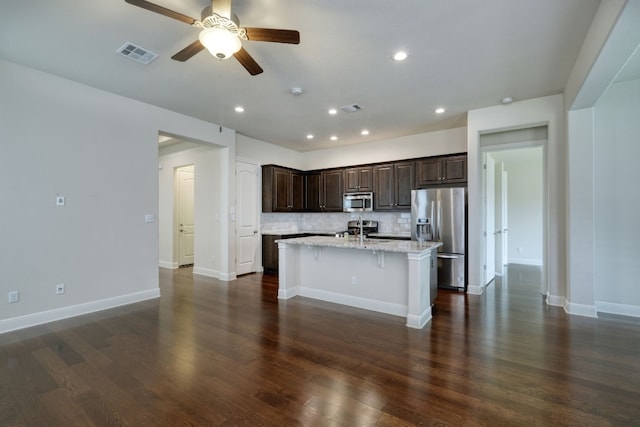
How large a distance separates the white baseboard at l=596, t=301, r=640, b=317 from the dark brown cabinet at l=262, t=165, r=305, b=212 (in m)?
5.48

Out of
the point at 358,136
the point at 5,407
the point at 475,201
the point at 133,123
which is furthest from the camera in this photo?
the point at 358,136

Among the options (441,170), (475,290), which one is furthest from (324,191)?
(475,290)

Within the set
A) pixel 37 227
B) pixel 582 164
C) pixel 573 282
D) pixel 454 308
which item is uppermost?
pixel 582 164

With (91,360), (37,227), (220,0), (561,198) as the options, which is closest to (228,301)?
(91,360)

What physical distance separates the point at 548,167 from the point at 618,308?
2.00 m

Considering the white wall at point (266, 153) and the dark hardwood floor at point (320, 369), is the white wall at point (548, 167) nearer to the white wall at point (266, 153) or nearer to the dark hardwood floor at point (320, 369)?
the dark hardwood floor at point (320, 369)

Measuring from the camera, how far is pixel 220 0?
6.86 feet

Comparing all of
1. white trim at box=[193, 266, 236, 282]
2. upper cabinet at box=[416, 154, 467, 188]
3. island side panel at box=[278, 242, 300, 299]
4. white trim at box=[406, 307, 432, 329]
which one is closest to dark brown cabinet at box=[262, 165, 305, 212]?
white trim at box=[193, 266, 236, 282]

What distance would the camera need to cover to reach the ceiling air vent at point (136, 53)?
2908mm

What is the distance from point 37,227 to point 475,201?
5914 mm

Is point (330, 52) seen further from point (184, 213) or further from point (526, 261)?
point (526, 261)

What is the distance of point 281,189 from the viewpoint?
664 centimetres

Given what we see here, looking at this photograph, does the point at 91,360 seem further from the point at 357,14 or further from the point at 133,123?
the point at 357,14

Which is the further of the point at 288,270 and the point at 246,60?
the point at 288,270
